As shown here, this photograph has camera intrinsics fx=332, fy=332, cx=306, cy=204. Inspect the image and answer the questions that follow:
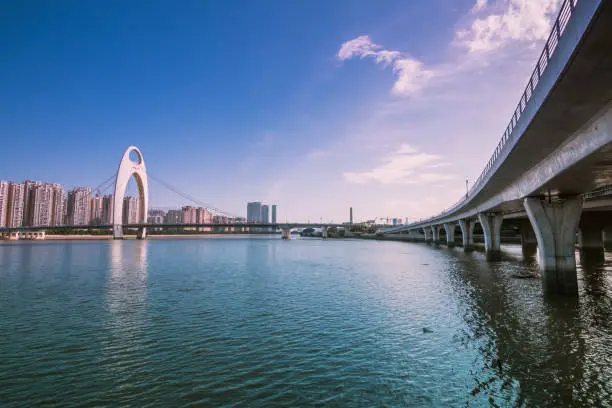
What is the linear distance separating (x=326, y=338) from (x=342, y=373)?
13.0 ft

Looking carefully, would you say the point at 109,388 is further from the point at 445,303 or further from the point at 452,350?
the point at 445,303

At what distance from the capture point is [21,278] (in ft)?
116

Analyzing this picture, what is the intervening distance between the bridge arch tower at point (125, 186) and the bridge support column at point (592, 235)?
525 feet

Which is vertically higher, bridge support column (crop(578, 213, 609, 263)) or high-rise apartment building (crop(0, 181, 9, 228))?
high-rise apartment building (crop(0, 181, 9, 228))

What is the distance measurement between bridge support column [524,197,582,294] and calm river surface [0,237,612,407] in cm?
158

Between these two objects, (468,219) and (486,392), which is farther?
(468,219)

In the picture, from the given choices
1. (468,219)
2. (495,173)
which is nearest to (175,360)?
(495,173)

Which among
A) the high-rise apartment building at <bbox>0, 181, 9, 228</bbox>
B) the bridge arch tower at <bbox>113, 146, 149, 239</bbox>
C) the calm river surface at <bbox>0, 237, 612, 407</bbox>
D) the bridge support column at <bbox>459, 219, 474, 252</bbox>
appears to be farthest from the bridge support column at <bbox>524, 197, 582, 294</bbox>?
the high-rise apartment building at <bbox>0, 181, 9, 228</bbox>

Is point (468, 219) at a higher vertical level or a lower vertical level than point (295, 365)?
higher

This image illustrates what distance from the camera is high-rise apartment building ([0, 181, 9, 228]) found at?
189 m

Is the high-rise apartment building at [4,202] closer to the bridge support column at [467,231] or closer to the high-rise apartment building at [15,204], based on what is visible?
the high-rise apartment building at [15,204]

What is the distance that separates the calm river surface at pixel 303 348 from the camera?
10367 millimetres

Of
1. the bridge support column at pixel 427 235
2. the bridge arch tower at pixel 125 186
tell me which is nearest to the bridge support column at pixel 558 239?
the bridge support column at pixel 427 235

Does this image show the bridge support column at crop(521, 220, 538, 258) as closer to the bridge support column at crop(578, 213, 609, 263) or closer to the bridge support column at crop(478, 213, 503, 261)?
the bridge support column at crop(578, 213, 609, 263)
